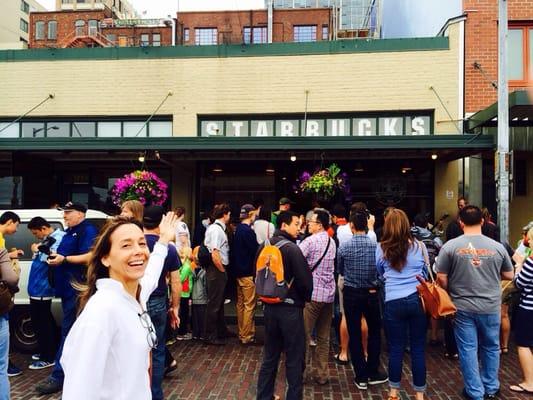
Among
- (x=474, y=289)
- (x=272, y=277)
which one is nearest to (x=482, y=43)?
(x=474, y=289)

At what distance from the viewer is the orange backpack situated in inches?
181

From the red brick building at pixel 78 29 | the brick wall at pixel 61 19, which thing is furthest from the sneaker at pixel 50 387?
the brick wall at pixel 61 19

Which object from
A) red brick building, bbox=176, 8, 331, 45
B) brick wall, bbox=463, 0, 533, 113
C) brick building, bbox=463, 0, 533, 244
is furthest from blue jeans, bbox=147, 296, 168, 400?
red brick building, bbox=176, 8, 331, 45

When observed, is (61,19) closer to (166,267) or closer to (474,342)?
(166,267)

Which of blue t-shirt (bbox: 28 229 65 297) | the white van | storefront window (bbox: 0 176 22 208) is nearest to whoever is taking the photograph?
blue t-shirt (bbox: 28 229 65 297)

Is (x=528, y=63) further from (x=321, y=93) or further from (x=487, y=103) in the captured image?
(x=321, y=93)

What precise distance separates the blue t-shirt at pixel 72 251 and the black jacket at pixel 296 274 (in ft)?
7.75

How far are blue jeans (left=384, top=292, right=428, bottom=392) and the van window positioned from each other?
4783 mm

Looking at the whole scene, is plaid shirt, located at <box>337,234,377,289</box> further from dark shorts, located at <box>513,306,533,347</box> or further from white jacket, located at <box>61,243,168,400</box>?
white jacket, located at <box>61,243,168,400</box>

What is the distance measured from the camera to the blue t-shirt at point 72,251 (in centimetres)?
553

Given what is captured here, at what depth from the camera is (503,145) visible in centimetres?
848

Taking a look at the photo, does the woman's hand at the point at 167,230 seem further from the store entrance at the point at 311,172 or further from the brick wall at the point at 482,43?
the brick wall at the point at 482,43

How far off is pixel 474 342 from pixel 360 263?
1.44m

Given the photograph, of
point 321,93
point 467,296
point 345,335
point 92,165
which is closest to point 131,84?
point 92,165
